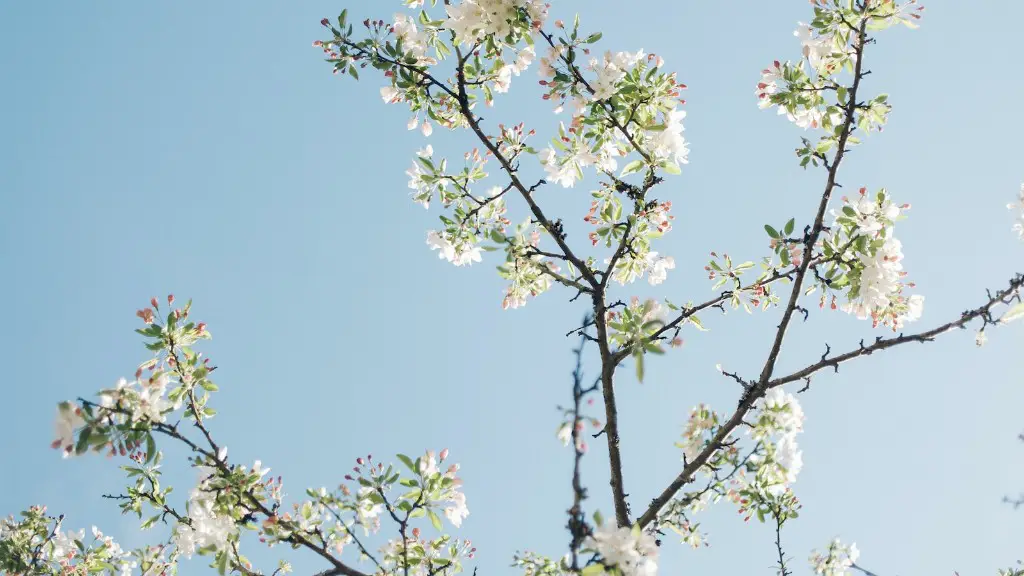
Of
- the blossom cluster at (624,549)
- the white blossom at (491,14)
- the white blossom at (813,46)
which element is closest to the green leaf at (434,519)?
the blossom cluster at (624,549)

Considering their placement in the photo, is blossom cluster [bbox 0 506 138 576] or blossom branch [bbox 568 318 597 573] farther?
blossom cluster [bbox 0 506 138 576]

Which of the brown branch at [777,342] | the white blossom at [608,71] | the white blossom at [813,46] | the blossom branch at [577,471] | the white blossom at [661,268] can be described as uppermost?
the white blossom at [813,46]

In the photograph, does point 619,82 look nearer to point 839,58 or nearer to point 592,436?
point 839,58

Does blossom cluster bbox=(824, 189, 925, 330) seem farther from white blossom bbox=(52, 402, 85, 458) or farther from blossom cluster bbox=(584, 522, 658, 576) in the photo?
white blossom bbox=(52, 402, 85, 458)

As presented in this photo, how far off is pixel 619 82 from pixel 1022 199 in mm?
2492

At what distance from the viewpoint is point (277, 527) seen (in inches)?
130

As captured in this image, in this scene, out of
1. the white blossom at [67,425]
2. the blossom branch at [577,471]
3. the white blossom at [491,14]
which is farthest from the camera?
the white blossom at [491,14]

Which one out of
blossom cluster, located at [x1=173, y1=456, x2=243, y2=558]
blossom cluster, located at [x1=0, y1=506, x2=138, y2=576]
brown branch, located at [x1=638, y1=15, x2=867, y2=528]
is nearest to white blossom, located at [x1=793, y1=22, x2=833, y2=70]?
brown branch, located at [x1=638, y1=15, x2=867, y2=528]

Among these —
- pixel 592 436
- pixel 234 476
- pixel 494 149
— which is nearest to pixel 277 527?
pixel 234 476

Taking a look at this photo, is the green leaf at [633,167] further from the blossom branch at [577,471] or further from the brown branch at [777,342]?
the blossom branch at [577,471]

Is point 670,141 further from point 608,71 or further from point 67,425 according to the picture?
point 67,425

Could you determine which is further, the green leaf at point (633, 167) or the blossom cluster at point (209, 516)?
the green leaf at point (633, 167)

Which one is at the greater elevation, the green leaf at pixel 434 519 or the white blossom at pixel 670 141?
the white blossom at pixel 670 141

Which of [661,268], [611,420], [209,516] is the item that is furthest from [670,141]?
[209,516]
